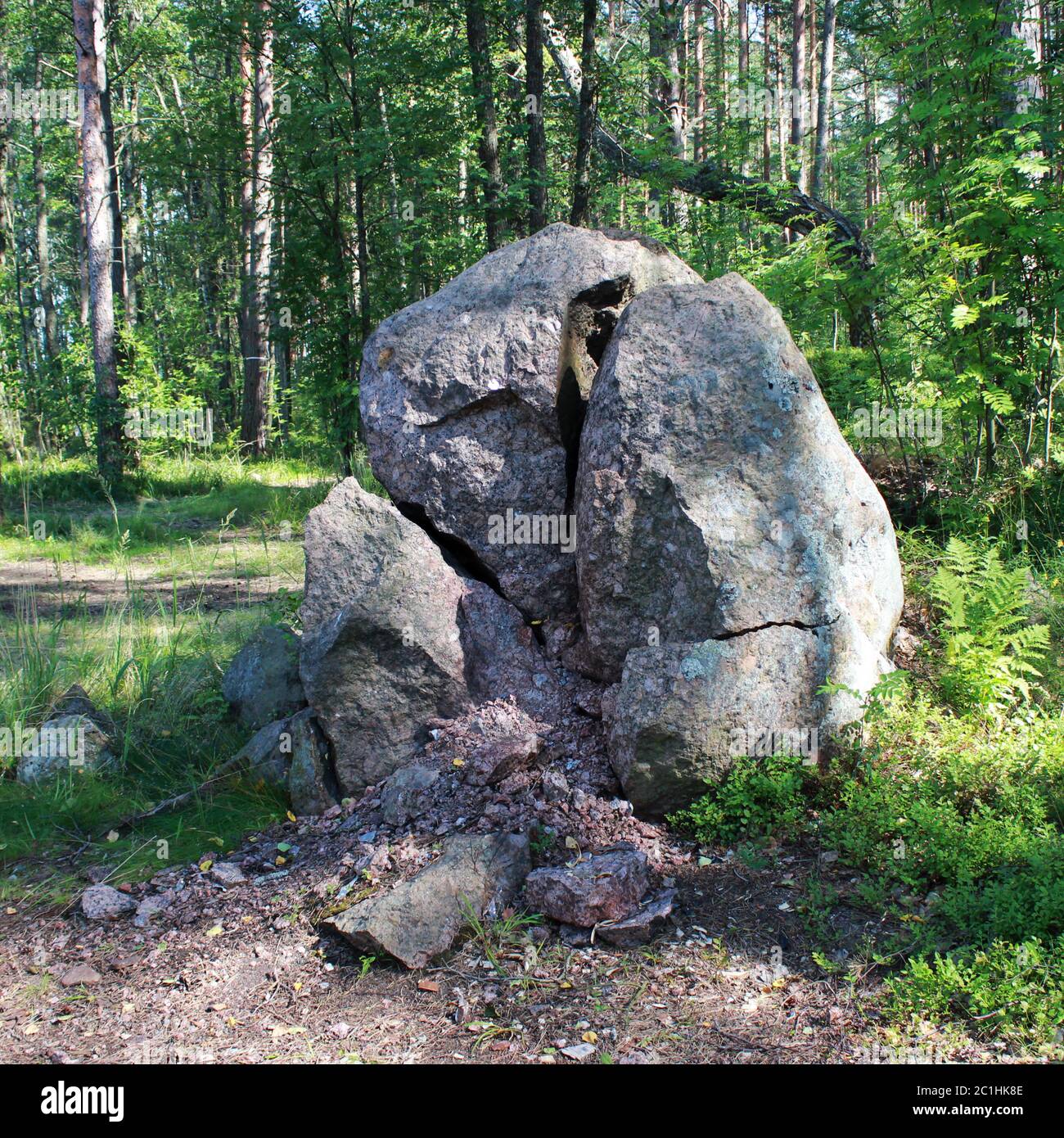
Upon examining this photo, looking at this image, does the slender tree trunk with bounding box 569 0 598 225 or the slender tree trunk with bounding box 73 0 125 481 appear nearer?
the slender tree trunk with bounding box 569 0 598 225

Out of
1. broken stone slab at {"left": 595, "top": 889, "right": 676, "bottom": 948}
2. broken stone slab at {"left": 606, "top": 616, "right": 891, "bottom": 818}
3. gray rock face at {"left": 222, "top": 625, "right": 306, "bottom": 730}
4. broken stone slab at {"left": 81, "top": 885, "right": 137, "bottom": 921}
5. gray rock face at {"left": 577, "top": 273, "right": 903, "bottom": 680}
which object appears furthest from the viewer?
gray rock face at {"left": 222, "top": 625, "right": 306, "bottom": 730}

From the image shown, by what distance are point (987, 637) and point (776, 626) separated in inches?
44.3

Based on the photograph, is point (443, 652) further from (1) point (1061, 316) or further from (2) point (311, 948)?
(1) point (1061, 316)

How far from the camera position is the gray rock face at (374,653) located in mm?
4434

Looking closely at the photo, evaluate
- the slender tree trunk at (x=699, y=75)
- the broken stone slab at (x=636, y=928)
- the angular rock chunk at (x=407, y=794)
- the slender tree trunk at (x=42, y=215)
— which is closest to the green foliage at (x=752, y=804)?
the broken stone slab at (x=636, y=928)

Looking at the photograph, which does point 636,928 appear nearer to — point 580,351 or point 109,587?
point 580,351

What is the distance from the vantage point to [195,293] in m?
24.0

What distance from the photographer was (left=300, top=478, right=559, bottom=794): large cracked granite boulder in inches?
175

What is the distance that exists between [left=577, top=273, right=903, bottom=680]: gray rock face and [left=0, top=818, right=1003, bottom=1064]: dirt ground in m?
1.12

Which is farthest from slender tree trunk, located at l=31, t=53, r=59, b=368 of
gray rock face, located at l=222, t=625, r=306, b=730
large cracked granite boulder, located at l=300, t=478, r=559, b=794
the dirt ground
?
the dirt ground

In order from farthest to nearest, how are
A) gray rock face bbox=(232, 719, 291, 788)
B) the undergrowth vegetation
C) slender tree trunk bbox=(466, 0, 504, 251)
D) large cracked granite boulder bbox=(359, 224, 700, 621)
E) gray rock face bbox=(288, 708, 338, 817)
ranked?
slender tree trunk bbox=(466, 0, 504, 251) < large cracked granite boulder bbox=(359, 224, 700, 621) < gray rock face bbox=(232, 719, 291, 788) < gray rock face bbox=(288, 708, 338, 817) < the undergrowth vegetation

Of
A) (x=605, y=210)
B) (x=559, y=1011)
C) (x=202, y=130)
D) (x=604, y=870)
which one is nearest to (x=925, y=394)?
(x=604, y=870)

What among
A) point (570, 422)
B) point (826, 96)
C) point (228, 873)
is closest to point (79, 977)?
point (228, 873)

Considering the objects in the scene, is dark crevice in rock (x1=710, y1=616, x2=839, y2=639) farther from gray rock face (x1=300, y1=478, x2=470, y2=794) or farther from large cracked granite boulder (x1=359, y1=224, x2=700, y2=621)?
gray rock face (x1=300, y1=478, x2=470, y2=794)
